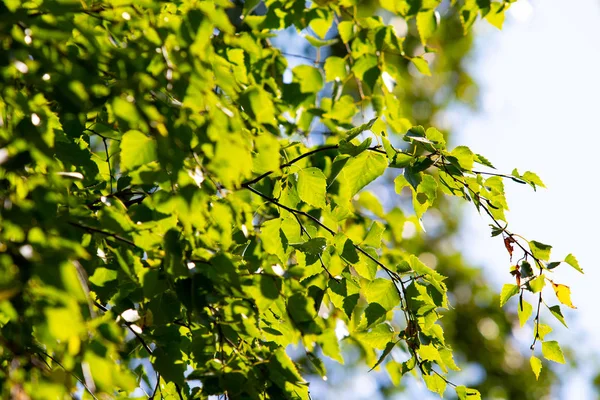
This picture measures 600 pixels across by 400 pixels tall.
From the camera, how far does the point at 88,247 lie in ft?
3.75

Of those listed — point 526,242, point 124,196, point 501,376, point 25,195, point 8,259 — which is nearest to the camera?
point 8,259

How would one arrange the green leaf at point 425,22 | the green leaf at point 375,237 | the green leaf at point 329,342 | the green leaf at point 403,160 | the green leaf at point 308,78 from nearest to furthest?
the green leaf at point 329,342
the green leaf at point 403,160
the green leaf at point 375,237
the green leaf at point 425,22
the green leaf at point 308,78

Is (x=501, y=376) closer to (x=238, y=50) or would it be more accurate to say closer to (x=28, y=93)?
(x=238, y=50)

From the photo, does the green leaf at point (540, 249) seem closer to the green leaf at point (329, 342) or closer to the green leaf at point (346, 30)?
the green leaf at point (329, 342)

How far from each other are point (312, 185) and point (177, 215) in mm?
339

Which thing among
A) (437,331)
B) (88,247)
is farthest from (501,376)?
(88,247)

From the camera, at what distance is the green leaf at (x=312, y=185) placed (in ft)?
4.11

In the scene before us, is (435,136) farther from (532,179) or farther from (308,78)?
(308,78)

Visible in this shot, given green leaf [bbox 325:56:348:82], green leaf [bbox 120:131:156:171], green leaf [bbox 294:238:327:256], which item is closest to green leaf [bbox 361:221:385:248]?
green leaf [bbox 294:238:327:256]

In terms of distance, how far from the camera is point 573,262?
1232 mm

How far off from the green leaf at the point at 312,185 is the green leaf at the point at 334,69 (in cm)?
55

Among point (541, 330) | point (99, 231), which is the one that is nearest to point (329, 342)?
point (99, 231)

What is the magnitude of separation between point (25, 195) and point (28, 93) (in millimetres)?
303

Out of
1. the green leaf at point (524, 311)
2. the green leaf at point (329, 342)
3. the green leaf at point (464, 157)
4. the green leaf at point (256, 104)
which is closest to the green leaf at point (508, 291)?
the green leaf at point (524, 311)
